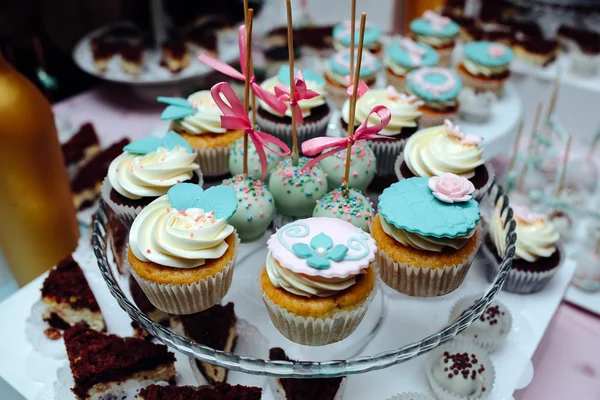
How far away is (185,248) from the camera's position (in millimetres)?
1396

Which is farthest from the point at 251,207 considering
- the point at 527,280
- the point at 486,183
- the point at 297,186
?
the point at 527,280

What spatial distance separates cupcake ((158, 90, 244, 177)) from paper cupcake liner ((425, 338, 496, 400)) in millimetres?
965

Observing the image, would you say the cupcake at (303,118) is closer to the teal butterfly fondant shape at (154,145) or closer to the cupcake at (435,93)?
the teal butterfly fondant shape at (154,145)

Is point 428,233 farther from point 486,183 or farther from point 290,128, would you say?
point 290,128

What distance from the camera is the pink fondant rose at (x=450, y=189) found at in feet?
4.76

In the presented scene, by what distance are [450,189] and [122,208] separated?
0.93m

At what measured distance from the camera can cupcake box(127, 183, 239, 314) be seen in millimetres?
1396

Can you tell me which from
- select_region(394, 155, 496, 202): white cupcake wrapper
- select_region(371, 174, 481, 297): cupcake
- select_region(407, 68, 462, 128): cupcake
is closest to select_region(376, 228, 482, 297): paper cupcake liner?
select_region(371, 174, 481, 297): cupcake

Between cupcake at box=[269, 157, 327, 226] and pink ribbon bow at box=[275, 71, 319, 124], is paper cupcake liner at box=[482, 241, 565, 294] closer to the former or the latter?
cupcake at box=[269, 157, 327, 226]

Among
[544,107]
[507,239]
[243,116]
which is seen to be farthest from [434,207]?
[544,107]

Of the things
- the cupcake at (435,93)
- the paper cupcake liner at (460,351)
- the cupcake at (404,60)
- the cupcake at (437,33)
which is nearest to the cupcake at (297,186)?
the paper cupcake liner at (460,351)

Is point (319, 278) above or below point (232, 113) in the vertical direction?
below

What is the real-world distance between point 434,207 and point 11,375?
1.27m

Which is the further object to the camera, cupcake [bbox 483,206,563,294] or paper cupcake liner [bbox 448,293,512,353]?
cupcake [bbox 483,206,563,294]
